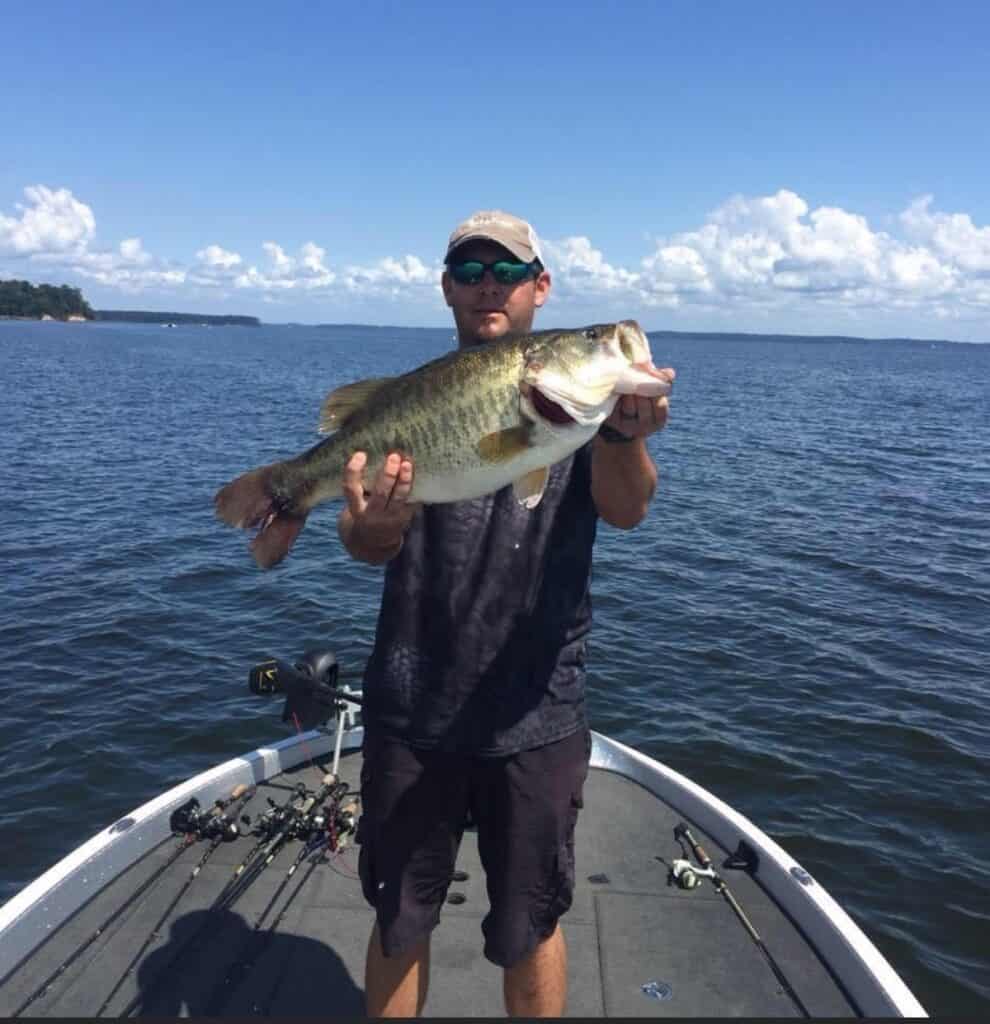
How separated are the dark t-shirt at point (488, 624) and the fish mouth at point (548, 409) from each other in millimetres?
455

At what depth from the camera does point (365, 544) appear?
12.4ft

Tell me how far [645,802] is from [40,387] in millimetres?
59602

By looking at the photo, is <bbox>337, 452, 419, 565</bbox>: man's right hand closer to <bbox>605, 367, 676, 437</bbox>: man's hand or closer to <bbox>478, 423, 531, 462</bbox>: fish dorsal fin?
<bbox>478, 423, 531, 462</bbox>: fish dorsal fin

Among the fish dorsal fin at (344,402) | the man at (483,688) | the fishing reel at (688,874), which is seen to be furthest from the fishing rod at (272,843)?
the fish dorsal fin at (344,402)

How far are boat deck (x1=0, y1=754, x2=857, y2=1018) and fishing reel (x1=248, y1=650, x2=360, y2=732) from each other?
1443mm

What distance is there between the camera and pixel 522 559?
3881mm

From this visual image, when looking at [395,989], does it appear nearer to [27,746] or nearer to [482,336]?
[482,336]

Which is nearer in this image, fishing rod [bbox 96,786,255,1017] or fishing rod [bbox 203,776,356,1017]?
fishing rod [bbox 203,776,356,1017]

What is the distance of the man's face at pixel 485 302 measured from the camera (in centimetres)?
407

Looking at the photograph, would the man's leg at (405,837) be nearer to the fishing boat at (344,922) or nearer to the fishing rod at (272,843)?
the fishing boat at (344,922)

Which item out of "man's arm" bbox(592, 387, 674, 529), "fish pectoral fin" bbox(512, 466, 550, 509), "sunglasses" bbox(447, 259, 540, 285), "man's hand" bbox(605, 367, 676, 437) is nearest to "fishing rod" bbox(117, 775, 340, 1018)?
"fish pectoral fin" bbox(512, 466, 550, 509)

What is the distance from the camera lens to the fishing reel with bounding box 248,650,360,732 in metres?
7.58

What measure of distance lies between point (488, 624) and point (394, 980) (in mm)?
1861

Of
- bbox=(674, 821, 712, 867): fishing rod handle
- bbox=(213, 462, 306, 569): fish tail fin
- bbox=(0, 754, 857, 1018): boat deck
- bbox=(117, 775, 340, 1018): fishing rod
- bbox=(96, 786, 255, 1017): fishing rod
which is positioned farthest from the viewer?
bbox=(674, 821, 712, 867): fishing rod handle
